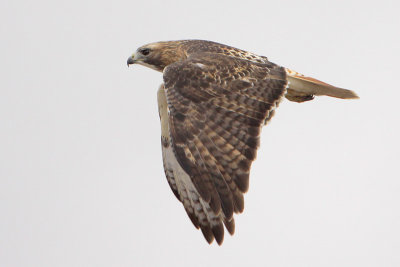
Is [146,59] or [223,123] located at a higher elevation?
[146,59]

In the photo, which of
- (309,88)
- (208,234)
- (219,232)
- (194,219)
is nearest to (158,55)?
(309,88)

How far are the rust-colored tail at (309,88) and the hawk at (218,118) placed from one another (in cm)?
1

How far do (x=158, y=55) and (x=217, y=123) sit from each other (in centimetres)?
246

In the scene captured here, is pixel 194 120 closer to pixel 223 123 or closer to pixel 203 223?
pixel 223 123

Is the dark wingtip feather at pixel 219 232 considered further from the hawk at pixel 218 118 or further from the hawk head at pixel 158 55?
the hawk head at pixel 158 55

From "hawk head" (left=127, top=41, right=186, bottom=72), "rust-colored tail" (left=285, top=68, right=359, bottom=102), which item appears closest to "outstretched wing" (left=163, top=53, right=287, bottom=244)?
"rust-colored tail" (left=285, top=68, right=359, bottom=102)

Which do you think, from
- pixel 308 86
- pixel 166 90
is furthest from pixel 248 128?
pixel 308 86

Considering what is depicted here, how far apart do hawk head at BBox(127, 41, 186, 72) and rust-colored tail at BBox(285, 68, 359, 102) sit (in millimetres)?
1425

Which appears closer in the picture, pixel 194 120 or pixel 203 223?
pixel 194 120

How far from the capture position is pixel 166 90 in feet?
35.9

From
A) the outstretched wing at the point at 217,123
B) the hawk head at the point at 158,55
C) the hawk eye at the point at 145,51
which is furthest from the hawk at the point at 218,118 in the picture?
the hawk eye at the point at 145,51

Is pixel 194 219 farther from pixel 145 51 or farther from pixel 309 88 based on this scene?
pixel 145 51

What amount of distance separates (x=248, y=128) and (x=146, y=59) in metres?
2.78

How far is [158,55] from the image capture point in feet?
42.3
